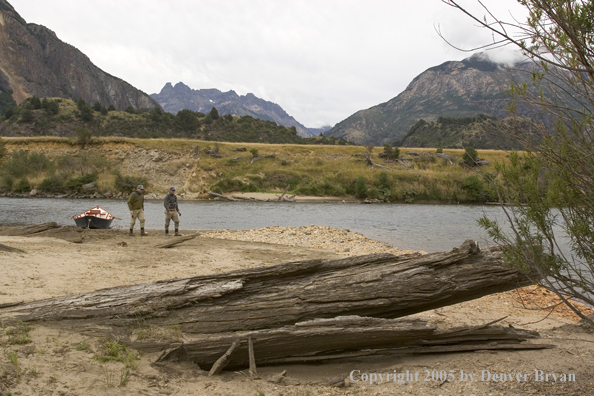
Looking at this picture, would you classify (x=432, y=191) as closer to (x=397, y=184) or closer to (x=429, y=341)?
(x=397, y=184)

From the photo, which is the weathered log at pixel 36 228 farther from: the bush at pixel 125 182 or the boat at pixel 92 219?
the bush at pixel 125 182

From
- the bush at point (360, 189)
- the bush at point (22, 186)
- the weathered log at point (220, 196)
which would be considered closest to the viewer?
the bush at point (22, 186)

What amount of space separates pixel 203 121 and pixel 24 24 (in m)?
135

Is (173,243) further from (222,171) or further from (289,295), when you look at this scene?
(222,171)

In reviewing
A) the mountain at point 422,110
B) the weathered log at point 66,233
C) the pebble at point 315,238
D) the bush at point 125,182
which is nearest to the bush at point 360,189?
the bush at point 125,182

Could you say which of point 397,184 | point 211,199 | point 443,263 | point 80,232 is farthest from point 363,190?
point 443,263

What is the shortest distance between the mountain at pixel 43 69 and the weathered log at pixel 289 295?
5515 inches

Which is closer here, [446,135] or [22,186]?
[22,186]

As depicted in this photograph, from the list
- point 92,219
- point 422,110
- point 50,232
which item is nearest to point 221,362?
point 50,232

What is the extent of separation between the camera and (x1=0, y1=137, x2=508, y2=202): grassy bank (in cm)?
4269

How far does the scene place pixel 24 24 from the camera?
161 meters

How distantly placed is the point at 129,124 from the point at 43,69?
379 feet

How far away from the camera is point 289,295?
5.13m

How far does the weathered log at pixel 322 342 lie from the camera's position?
4.58 metres
